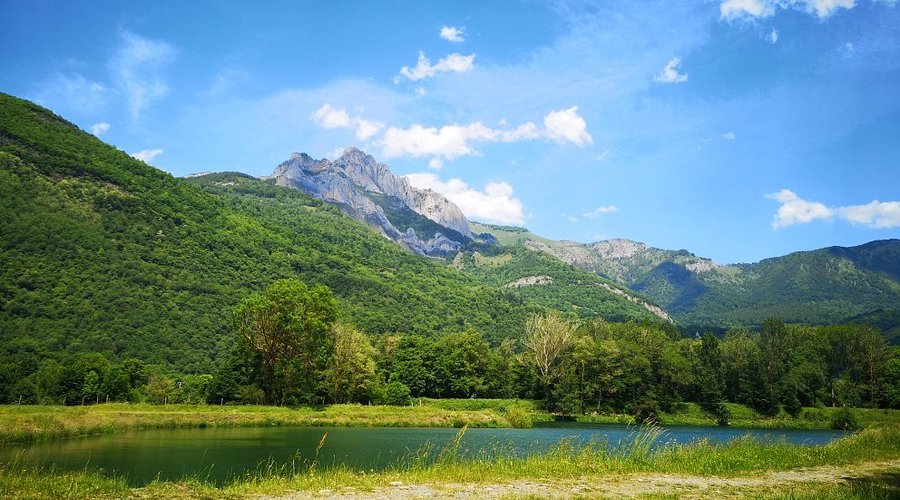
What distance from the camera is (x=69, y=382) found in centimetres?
7069

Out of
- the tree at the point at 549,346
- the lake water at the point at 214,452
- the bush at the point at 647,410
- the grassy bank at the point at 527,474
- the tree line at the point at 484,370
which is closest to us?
the grassy bank at the point at 527,474

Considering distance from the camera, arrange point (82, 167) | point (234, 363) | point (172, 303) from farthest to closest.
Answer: point (82, 167)
point (172, 303)
point (234, 363)

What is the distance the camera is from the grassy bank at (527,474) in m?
13.1

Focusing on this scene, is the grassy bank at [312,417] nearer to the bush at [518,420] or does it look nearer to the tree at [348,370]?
the bush at [518,420]

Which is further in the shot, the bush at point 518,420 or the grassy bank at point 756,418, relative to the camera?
the grassy bank at point 756,418

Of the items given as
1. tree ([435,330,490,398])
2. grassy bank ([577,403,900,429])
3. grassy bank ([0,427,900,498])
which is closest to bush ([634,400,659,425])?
grassy bank ([577,403,900,429])

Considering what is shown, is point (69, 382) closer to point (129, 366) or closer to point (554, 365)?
point (129, 366)

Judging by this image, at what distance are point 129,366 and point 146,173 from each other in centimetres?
11578

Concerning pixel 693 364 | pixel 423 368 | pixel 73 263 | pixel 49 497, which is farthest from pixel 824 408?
pixel 73 263

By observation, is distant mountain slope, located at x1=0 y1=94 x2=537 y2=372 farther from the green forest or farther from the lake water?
the lake water

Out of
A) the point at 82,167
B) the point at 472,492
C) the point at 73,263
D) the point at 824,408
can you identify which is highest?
the point at 82,167

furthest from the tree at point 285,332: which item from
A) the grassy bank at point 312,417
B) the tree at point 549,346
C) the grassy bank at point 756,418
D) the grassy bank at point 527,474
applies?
the grassy bank at point 527,474

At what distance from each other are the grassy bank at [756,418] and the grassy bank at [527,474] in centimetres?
5605

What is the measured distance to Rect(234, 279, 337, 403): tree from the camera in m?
58.3
